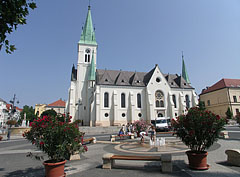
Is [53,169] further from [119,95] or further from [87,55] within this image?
[87,55]

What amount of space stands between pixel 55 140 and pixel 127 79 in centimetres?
4291

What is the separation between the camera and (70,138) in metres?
5.94

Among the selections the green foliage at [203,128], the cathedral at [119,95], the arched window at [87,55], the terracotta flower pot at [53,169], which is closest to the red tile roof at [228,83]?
the cathedral at [119,95]

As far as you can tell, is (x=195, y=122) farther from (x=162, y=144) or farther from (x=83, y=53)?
(x=83, y=53)

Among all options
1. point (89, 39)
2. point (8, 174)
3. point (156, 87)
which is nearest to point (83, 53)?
point (89, 39)

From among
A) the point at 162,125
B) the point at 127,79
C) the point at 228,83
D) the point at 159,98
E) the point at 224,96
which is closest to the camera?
the point at 162,125

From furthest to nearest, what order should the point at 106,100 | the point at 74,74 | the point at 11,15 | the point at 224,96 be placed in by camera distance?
the point at 224,96 → the point at 74,74 → the point at 106,100 → the point at 11,15

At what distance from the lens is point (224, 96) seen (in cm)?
5241

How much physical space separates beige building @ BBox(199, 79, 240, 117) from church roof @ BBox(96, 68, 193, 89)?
47.0ft

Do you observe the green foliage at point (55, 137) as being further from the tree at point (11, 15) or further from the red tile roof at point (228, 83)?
the red tile roof at point (228, 83)

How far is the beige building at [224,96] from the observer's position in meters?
50.5

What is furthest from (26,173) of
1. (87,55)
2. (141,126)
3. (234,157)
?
(87,55)

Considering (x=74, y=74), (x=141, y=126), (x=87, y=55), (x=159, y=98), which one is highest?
(x=87, y=55)

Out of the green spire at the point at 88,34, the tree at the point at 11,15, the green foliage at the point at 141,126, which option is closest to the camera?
the tree at the point at 11,15
